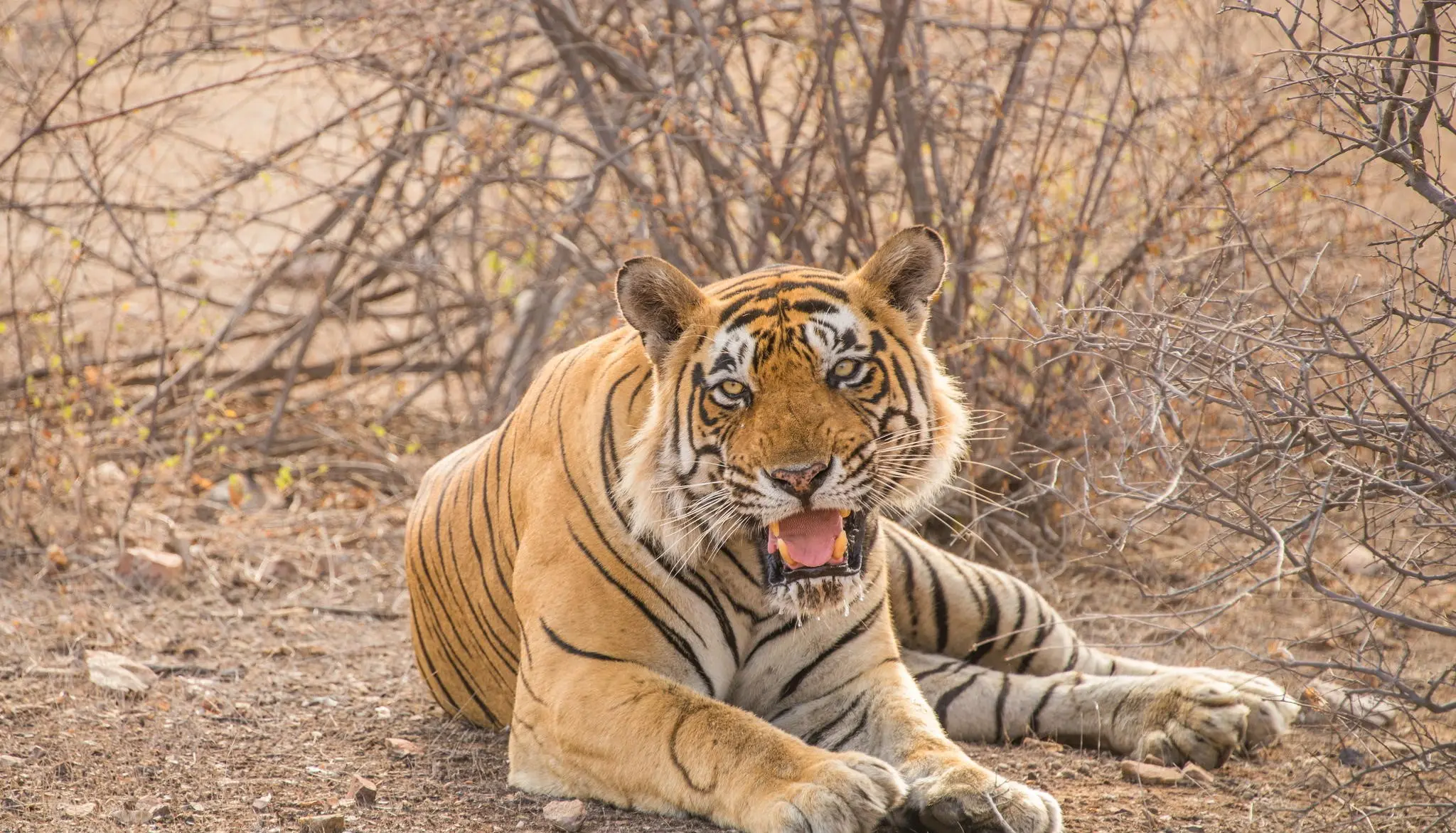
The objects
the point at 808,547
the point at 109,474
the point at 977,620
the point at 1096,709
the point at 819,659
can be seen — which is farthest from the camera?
the point at 109,474

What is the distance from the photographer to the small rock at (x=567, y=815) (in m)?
3.24

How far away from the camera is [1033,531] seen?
599 centimetres

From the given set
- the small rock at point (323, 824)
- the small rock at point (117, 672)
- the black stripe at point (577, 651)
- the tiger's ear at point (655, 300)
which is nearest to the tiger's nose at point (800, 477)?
the tiger's ear at point (655, 300)

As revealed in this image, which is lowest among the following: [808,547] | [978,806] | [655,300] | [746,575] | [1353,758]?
[1353,758]

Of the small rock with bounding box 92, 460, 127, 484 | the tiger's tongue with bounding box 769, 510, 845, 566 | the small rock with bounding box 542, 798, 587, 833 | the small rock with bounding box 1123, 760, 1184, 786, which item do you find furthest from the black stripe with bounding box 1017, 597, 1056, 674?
the small rock with bounding box 92, 460, 127, 484

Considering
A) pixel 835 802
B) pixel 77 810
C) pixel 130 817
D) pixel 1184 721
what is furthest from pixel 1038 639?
pixel 77 810

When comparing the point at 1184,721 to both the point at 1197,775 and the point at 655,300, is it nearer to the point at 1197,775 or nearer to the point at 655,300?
the point at 1197,775

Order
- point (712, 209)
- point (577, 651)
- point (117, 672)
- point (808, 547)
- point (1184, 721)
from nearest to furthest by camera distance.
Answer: point (808, 547) → point (577, 651) → point (1184, 721) → point (117, 672) → point (712, 209)

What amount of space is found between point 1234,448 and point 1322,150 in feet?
9.83

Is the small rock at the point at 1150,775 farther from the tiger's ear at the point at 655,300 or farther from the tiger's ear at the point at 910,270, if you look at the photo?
the tiger's ear at the point at 655,300

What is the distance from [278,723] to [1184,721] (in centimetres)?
256

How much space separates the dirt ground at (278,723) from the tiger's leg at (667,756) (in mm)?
97

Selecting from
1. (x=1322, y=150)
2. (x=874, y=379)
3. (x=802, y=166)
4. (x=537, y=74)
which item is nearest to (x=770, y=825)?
(x=874, y=379)

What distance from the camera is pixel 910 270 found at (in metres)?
3.57
